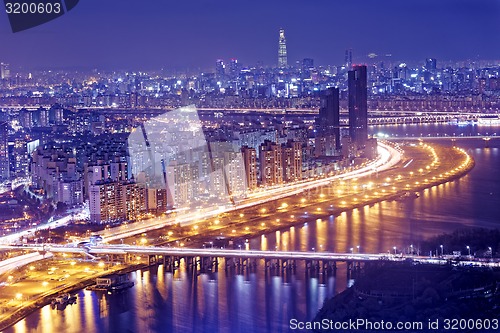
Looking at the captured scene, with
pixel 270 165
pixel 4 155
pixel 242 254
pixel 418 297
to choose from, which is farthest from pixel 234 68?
pixel 418 297

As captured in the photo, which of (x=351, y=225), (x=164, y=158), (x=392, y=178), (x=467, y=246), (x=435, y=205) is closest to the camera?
(x=467, y=246)

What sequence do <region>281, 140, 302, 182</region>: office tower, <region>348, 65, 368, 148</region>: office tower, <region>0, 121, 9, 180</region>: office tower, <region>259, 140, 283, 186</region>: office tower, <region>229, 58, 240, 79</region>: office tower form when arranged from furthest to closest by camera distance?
<region>229, 58, 240, 79</region>: office tower < <region>348, 65, 368, 148</region>: office tower < <region>0, 121, 9, 180</region>: office tower < <region>281, 140, 302, 182</region>: office tower < <region>259, 140, 283, 186</region>: office tower

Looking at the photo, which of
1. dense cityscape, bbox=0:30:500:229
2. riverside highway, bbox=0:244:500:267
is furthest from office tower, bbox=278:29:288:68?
riverside highway, bbox=0:244:500:267

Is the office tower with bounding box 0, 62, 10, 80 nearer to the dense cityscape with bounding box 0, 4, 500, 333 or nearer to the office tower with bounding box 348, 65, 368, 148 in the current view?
the dense cityscape with bounding box 0, 4, 500, 333

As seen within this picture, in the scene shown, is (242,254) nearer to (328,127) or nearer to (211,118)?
(328,127)

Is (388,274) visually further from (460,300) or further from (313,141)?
(313,141)

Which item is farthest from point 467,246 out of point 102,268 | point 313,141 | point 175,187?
point 313,141

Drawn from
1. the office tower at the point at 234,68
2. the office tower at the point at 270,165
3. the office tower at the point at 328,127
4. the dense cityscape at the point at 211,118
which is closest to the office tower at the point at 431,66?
the dense cityscape at the point at 211,118
